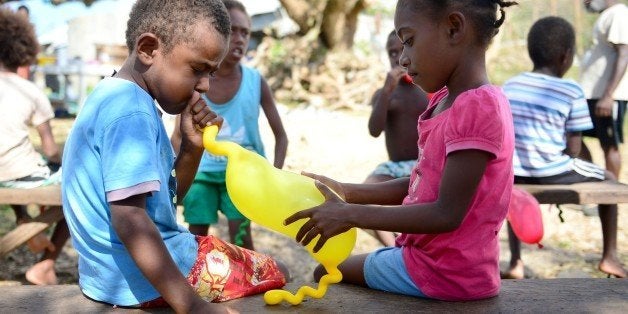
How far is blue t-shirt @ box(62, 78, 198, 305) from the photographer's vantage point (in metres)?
1.96

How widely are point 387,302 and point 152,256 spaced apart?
77cm

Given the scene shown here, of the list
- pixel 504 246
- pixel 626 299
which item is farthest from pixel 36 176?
pixel 626 299

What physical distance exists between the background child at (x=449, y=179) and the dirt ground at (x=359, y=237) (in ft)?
7.97

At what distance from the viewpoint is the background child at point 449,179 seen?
2.07 metres

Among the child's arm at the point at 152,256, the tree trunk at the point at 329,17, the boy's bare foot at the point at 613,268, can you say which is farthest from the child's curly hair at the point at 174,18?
the tree trunk at the point at 329,17

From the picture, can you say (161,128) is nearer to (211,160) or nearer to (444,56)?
(444,56)

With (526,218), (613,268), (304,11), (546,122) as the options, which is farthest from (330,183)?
(304,11)

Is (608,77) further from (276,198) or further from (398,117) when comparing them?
(276,198)

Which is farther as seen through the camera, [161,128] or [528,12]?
[528,12]

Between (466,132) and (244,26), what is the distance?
2514 millimetres

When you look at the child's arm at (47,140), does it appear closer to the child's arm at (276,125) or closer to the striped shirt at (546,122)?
the child's arm at (276,125)

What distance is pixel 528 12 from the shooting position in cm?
1511

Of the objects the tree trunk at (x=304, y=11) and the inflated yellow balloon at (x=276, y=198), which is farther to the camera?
the tree trunk at (x=304, y=11)

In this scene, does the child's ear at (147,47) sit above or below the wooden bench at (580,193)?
above
